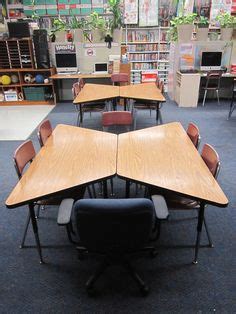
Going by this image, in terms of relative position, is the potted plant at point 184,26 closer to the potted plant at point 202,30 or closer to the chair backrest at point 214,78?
the potted plant at point 202,30

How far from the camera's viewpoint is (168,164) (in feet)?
6.36

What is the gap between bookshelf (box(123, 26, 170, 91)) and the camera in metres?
7.24

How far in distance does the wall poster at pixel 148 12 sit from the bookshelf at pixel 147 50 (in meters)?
0.18

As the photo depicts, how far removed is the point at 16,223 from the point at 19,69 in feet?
15.4

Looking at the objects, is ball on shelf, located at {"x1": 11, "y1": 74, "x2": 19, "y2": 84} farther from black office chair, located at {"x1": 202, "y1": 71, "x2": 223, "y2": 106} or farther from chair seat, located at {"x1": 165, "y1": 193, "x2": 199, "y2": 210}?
chair seat, located at {"x1": 165, "y1": 193, "x2": 199, "y2": 210}

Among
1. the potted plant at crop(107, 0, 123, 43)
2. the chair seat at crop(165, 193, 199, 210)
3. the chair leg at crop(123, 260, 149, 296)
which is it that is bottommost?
the chair leg at crop(123, 260, 149, 296)

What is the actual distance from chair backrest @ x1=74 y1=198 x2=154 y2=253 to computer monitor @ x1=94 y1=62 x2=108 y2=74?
533 centimetres

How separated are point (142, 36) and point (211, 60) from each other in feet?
7.24

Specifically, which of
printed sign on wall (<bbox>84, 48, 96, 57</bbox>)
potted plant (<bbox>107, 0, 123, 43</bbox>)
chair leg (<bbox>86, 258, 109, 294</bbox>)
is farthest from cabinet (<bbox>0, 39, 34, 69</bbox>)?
chair leg (<bbox>86, 258, 109, 294</bbox>)

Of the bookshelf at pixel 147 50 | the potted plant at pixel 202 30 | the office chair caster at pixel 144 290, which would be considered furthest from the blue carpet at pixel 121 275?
the bookshelf at pixel 147 50

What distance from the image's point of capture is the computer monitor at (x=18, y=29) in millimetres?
5777

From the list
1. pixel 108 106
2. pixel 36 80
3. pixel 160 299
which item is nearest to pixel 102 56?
pixel 36 80

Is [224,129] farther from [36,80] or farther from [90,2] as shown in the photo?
[90,2]

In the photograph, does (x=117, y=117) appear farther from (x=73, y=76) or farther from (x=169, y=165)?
(x=73, y=76)
